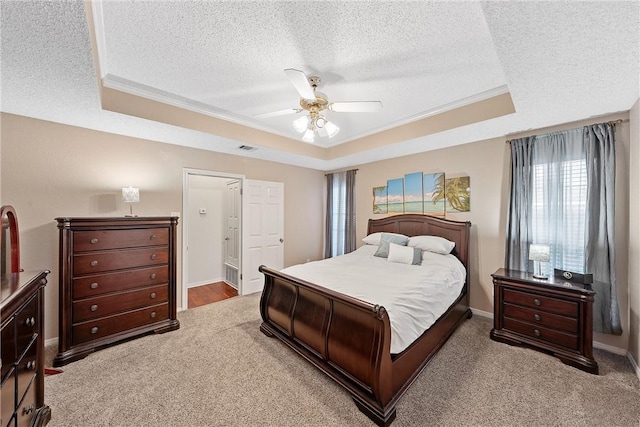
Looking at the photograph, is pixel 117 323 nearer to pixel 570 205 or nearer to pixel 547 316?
pixel 547 316

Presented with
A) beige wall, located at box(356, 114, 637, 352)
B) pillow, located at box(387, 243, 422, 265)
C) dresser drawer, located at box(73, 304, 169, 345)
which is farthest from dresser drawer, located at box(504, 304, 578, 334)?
dresser drawer, located at box(73, 304, 169, 345)

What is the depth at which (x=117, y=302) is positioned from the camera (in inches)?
102

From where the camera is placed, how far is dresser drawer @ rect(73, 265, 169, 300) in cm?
239

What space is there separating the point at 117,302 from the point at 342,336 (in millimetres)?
2481

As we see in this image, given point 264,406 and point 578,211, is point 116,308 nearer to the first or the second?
point 264,406

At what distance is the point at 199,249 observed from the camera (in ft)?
15.9

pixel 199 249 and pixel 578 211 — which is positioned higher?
pixel 578 211

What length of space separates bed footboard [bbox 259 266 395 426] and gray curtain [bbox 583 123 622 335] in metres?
2.49

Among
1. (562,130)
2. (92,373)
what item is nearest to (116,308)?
(92,373)

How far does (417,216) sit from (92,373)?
430 cm

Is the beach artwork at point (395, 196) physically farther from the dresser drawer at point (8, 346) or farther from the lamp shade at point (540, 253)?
the dresser drawer at point (8, 346)

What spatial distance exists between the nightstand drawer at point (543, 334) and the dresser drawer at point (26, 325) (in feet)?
12.8

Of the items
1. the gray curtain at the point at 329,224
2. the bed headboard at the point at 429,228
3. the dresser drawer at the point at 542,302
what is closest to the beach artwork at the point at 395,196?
the bed headboard at the point at 429,228

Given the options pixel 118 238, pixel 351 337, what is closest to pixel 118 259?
pixel 118 238
